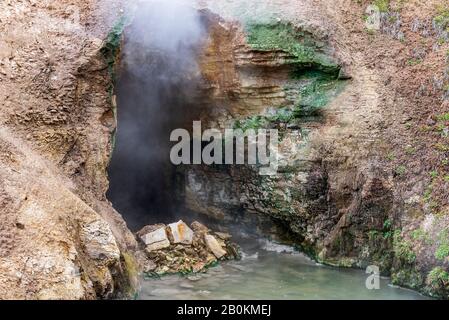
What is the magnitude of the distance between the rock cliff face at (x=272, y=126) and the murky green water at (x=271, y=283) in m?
0.33

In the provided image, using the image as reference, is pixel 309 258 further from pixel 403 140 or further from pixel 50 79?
pixel 50 79

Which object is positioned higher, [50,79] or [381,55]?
[381,55]

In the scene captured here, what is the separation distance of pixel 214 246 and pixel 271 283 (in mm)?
1549

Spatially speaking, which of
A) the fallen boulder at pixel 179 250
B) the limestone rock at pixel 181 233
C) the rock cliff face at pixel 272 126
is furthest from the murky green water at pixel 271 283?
the limestone rock at pixel 181 233

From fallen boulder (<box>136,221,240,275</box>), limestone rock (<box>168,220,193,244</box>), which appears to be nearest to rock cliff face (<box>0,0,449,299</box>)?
fallen boulder (<box>136,221,240,275</box>)

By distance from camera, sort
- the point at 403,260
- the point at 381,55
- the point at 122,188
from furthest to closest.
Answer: the point at 122,188 → the point at 381,55 → the point at 403,260

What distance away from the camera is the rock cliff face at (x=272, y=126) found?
22.4ft

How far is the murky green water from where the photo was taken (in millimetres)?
7605

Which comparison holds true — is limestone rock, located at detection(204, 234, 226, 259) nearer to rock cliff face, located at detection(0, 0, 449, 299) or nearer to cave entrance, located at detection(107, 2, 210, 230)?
rock cliff face, located at detection(0, 0, 449, 299)

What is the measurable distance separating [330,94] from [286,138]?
41.8 inches

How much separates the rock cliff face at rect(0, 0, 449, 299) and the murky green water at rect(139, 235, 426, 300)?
13.1 inches

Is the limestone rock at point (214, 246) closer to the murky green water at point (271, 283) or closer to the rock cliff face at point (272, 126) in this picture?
the murky green water at point (271, 283)

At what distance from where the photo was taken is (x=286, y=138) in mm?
9648

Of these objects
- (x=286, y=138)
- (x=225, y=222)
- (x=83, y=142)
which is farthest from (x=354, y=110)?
(x=83, y=142)
